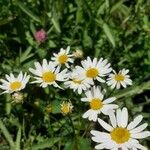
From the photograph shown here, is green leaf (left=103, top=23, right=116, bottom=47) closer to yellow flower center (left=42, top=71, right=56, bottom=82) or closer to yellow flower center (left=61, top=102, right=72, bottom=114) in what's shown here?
yellow flower center (left=42, top=71, right=56, bottom=82)

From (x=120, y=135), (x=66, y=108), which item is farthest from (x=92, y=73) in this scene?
(x=120, y=135)

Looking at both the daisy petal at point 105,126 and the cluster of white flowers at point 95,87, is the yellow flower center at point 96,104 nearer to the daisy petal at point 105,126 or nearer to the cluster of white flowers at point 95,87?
the cluster of white flowers at point 95,87

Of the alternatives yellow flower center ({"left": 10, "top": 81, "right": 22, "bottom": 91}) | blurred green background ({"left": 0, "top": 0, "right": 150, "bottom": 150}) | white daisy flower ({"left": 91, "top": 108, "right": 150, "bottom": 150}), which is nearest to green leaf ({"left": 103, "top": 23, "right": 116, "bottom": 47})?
blurred green background ({"left": 0, "top": 0, "right": 150, "bottom": 150})

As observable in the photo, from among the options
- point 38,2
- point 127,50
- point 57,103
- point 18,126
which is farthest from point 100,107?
point 38,2

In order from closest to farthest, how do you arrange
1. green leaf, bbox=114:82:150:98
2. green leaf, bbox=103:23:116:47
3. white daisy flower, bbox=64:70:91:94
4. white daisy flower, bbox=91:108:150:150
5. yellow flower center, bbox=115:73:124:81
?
white daisy flower, bbox=91:108:150:150 < white daisy flower, bbox=64:70:91:94 < yellow flower center, bbox=115:73:124:81 < green leaf, bbox=114:82:150:98 < green leaf, bbox=103:23:116:47

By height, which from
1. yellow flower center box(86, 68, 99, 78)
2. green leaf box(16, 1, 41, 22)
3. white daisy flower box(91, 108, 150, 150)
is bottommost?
white daisy flower box(91, 108, 150, 150)

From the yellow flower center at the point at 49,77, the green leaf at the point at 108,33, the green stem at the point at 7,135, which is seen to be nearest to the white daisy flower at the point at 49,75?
the yellow flower center at the point at 49,77
